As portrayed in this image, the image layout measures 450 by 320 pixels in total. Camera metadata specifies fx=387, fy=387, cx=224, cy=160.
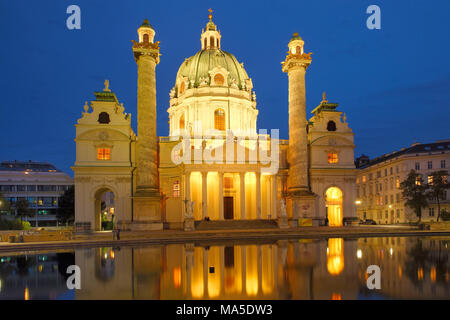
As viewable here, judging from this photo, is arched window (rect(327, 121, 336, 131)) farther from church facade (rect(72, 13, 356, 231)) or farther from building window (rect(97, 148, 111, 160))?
building window (rect(97, 148, 111, 160))

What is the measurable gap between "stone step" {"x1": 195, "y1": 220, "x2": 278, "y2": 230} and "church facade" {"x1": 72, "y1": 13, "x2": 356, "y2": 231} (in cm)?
159

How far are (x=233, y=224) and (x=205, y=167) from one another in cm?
809

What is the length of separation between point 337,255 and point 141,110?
3434cm

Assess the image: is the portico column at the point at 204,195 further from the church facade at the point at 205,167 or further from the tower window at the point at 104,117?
the tower window at the point at 104,117

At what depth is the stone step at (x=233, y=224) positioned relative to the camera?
151 feet

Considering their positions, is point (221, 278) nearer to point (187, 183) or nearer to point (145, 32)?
point (187, 183)

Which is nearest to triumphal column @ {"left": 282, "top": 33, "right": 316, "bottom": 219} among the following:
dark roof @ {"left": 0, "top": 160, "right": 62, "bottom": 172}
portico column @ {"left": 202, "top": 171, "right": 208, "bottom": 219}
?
portico column @ {"left": 202, "top": 171, "right": 208, "bottom": 219}

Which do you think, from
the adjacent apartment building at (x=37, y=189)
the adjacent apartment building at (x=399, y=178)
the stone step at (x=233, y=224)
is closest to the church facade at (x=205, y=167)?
the stone step at (x=233, y=224)

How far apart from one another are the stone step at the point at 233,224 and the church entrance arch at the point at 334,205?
12.9m

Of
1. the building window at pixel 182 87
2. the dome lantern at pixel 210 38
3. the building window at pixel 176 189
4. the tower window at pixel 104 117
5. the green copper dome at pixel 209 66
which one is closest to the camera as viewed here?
the tower window at pixel 104 117

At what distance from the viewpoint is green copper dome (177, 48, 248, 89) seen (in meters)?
64.1

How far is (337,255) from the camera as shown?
20.3 metres

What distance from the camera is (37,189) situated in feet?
325

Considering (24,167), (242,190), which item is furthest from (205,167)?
(24,167)
